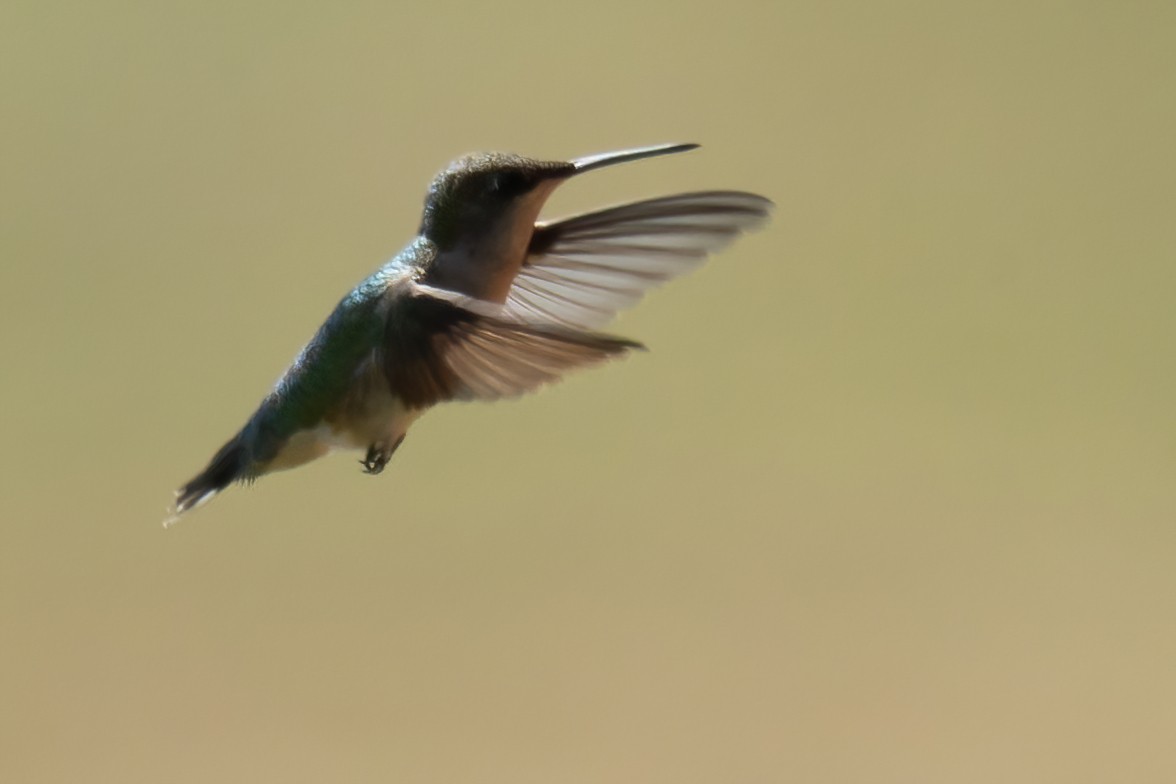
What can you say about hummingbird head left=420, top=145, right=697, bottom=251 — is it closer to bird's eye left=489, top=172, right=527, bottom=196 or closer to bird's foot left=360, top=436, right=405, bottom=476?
bird's eye left=489, top=172, right=527, bottom=196

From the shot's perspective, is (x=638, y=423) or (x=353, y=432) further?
(x=638, y=423)

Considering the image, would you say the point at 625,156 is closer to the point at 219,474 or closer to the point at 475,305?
the point at 475,305

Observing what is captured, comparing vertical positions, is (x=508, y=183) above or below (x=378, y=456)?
above

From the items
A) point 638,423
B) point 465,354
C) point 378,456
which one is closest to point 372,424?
point 378,456

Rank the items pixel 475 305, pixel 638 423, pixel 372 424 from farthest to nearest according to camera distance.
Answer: pixel 638 423 < pixel 372 424 < pixel 475 305

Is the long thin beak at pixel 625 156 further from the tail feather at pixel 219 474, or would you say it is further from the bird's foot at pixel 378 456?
the tail feather at pixel 219 474

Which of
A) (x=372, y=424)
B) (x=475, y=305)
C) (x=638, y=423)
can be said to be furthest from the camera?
(x=638, y=423)

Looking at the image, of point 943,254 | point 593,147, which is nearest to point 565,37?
point 593,147
